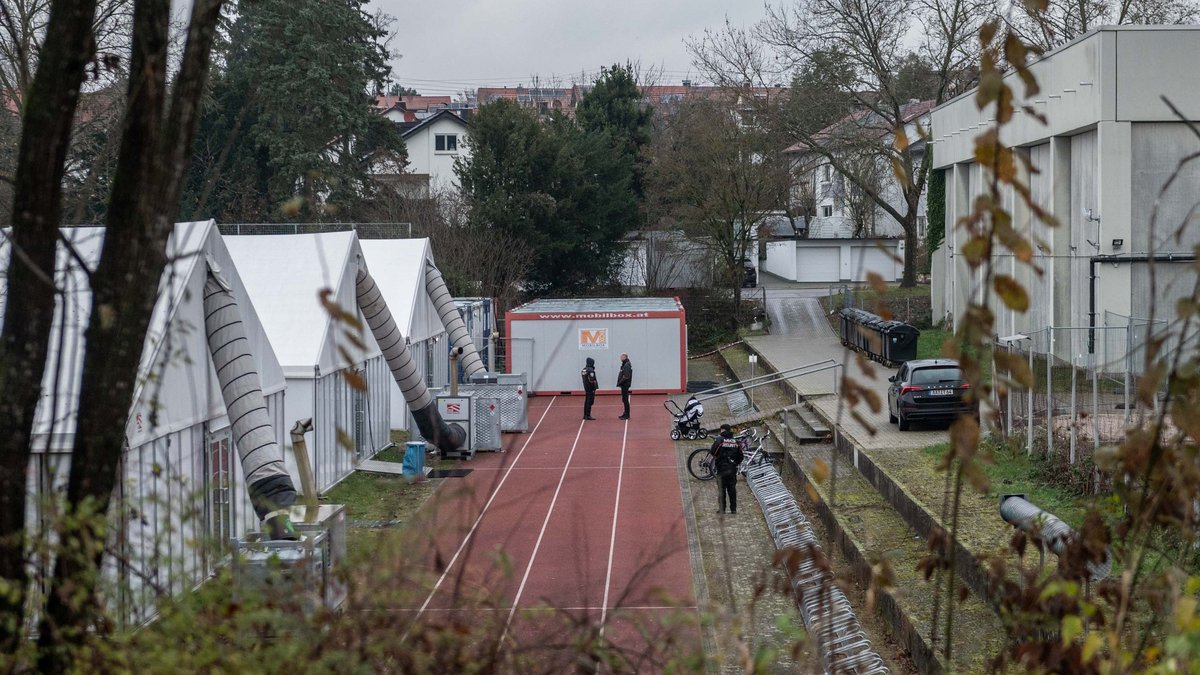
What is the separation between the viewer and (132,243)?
4.44 metres

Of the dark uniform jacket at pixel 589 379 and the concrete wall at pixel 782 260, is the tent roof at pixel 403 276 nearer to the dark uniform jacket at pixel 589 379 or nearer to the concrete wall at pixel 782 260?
the dark uniform jacket at pixel 589 379

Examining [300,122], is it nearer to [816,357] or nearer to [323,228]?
[323,228]

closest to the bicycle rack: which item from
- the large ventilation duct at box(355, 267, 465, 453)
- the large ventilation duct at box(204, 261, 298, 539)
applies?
the large ventilation duct at box(204, 261, 298, 539)

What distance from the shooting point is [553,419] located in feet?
102

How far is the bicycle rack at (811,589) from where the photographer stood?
18.2ft

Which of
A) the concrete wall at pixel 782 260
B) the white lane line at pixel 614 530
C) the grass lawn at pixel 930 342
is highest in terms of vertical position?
the concrete wall at pixel 782 260

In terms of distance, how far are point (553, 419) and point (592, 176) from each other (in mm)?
20360

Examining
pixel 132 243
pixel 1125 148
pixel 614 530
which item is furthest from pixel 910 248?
pixel 132 243

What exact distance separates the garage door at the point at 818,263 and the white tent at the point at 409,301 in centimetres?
3909

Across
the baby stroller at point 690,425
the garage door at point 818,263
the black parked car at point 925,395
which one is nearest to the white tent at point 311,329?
the baby stroller at point 690,425

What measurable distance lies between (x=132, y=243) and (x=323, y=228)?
29087 millimetres

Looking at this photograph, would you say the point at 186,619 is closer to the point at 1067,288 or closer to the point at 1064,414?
the point at 1064,414

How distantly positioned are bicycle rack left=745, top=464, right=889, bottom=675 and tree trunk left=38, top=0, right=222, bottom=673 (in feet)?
8.14

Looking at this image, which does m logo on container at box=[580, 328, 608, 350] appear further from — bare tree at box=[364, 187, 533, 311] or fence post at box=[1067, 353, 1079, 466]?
fence post at box=[1067, 353, 1079, 466]
